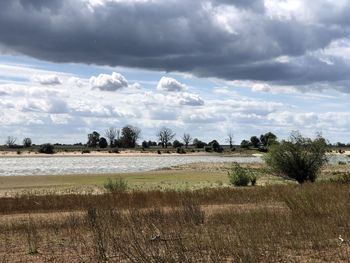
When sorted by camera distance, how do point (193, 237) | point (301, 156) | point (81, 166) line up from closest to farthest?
point (193, 237) → point (301, 156) → point (81, 166)

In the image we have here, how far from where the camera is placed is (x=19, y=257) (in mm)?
10141

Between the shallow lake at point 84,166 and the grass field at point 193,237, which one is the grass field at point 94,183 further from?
the grass field at point 193,237

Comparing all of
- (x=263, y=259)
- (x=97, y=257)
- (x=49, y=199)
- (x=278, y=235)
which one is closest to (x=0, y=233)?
(x=97, y=257)

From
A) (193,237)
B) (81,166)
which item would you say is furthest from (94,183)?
(81,166)

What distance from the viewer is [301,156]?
130 feet

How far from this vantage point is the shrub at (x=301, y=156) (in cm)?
3965

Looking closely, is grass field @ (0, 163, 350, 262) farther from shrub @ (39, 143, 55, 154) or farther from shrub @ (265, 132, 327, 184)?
shrub @ (39, 143, 55, 154)

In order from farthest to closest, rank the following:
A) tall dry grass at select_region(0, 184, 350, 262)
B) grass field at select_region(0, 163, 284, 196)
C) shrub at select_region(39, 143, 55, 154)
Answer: shrub at select_region(39, 143, 55, 154)
grass field at select_region(0, 163, 284, 196)
tall dry grass at select_region(0, 184, 350, 262)

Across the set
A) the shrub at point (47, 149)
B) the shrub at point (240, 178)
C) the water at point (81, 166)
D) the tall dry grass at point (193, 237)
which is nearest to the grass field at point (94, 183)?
the shrub at point (240, 178)

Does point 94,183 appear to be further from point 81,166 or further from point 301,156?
point 81,166

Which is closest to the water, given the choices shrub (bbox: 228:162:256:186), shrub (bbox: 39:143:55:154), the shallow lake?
the shallow lake

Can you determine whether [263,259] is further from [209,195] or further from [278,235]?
[209,195]

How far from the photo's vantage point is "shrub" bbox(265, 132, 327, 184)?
130ft

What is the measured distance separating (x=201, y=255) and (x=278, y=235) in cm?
308
